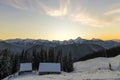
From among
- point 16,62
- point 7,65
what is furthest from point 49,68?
point 16,62

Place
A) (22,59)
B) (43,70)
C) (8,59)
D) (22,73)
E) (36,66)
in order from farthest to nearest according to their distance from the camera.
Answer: (22,59), (36,66), (8,59), (22,73), (43,70)

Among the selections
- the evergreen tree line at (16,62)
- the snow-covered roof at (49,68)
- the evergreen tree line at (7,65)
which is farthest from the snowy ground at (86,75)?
the evergreen tree line at (16,62)

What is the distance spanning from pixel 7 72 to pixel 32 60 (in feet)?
68.9

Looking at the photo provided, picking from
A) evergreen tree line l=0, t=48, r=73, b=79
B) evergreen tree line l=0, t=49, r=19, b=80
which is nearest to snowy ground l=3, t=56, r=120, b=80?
evergreen tree line l=0, t=49, r=19, b=80

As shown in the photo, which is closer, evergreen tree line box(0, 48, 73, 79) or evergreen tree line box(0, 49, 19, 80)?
evergreen tree line box(0, 49, 19, 80)

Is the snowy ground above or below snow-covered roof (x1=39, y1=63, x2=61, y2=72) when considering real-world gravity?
below

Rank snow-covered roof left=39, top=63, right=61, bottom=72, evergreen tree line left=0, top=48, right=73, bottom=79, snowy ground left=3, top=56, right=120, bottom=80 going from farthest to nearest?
evergreen tree line left=0, top=48, right=73, bottom=79 → snow-covered roof left=39, top=63, right=61, bottom=72 → snowy ground left=3, top=56, right=120, bottom=80

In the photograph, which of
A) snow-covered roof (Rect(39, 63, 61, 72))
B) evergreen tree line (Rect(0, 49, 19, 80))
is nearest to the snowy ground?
snow-covered roof (Rect(39, 63, 61, 72))

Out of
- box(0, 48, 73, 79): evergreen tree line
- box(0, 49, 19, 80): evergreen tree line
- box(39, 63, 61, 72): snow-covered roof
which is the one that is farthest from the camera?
box(0, 48, 73, 79): evergreen tree line

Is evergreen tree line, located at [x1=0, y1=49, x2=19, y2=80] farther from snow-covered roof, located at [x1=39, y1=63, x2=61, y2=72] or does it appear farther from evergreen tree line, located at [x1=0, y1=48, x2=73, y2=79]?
snow-covered roof, located at [x1=39, y1=63, x2=61, y2=72]

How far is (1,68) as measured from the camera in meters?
100

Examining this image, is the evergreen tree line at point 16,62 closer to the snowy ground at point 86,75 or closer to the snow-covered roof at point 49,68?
the snowy ground at point 86,75

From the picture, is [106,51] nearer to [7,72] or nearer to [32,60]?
[32,60]

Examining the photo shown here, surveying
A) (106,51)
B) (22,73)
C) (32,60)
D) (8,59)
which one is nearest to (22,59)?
(32,60)
